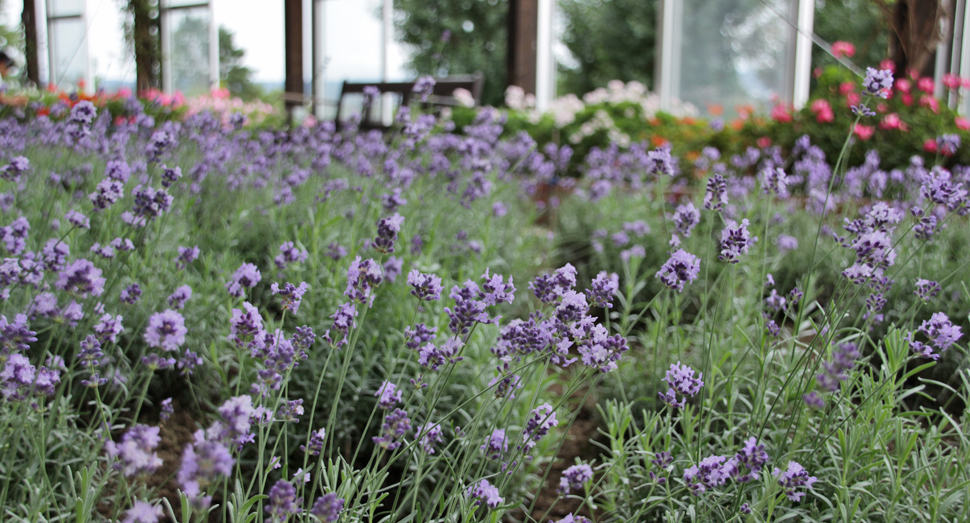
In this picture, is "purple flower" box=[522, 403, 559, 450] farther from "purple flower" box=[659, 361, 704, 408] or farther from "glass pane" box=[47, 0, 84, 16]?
"glass pane" box=[47, 0, 84, 16]

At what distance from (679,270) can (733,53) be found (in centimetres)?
696

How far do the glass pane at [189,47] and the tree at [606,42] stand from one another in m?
10.4

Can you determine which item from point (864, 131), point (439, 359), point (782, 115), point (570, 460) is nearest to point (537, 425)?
point (439, 359)

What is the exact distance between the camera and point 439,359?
0.97 m

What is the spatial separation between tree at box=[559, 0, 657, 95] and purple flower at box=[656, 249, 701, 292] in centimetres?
1760

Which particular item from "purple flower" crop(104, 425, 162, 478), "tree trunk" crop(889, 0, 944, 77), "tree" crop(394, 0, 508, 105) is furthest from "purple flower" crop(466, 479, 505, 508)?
"tree" crop(394, 0, 508, 105)

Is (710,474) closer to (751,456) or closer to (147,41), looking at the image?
(751,456)

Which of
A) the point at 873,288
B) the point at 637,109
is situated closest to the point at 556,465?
the point at 873,288

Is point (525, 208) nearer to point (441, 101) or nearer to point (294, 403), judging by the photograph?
point (441, 101)

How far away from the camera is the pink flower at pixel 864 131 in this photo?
407 centimetres

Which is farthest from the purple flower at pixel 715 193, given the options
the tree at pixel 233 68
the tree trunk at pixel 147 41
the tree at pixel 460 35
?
the tree at pixel 460 35

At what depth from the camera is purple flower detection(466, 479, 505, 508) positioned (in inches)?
36.8

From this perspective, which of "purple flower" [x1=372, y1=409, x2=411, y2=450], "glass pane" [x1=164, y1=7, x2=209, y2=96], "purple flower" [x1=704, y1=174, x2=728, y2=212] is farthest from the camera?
"glass pane" [x1=164, y1=7, x2=209, y2=96]

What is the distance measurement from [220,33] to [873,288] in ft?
41.2
